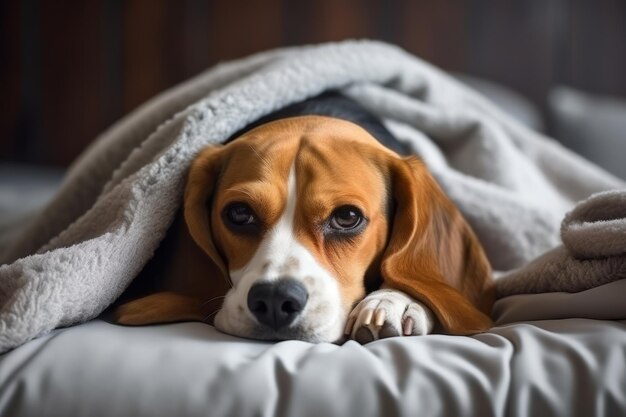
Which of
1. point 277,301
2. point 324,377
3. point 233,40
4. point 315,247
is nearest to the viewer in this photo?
point 324,377

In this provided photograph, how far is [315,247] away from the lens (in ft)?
4.61

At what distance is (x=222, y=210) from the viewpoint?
1486 mm

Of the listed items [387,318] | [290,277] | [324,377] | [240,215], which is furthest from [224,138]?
[324,377]

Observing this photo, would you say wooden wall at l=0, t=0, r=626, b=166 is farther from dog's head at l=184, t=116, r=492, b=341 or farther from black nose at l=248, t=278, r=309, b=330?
black nose at l=248, t=278, r=309, b=330

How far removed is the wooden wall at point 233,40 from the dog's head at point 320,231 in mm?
2595

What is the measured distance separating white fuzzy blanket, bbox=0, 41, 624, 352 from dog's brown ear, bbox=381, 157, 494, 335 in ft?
0.31

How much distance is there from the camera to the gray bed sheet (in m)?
1.00

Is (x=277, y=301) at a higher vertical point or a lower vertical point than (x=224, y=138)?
lower

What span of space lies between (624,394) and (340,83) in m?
1.28

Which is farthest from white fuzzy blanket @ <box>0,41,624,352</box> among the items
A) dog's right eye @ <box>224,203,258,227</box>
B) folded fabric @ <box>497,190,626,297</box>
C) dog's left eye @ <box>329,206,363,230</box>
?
dog's left eye @ <box>329,206,363,230</box>

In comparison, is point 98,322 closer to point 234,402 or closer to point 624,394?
point 234,402

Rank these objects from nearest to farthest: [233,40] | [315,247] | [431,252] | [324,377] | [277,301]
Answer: [324,377] < [277,301] < [315,247] < [431,252] < [233,40]

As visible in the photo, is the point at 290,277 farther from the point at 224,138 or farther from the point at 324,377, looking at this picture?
the point at 224,138

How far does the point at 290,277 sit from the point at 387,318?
194 millimetres
